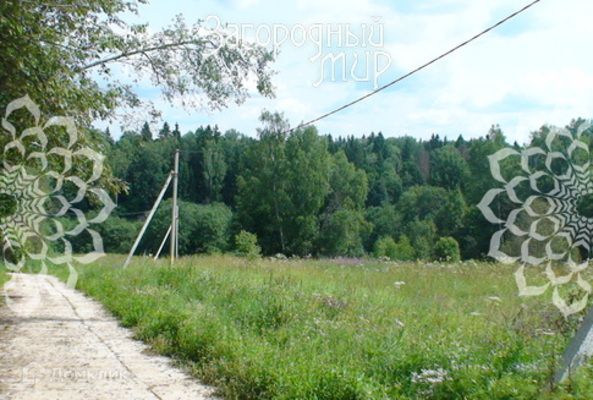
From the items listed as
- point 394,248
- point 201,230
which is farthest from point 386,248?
point 201,230

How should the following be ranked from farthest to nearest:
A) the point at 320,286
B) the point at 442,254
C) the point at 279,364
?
1. the point at 442,254
2. the point at 320,286
3. the point at 279,364

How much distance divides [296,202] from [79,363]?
5616 centimetres

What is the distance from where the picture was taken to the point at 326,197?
67.2 m

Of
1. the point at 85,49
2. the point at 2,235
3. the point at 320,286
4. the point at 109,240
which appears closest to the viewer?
the point at 85,49

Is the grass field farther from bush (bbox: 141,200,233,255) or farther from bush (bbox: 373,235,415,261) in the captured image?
bush (bbox: 141,200,233,255)

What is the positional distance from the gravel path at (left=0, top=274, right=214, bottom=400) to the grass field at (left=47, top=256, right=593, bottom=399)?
0.36m

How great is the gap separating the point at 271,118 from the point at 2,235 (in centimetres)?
4769

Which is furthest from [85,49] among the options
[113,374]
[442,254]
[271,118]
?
[271,118]

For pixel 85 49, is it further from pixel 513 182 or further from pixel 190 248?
pixel 190 248

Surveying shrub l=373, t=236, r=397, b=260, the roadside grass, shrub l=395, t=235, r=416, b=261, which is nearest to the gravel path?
the roadside grass

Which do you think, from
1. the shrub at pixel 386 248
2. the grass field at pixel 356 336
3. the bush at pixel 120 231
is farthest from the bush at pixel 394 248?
the grass field at pixel 356 336

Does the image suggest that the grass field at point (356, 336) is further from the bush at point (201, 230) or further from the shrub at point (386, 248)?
the bush at point (201, 230)

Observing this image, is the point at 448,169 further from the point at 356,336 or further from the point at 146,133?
the point at 356,336

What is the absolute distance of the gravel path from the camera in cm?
645
